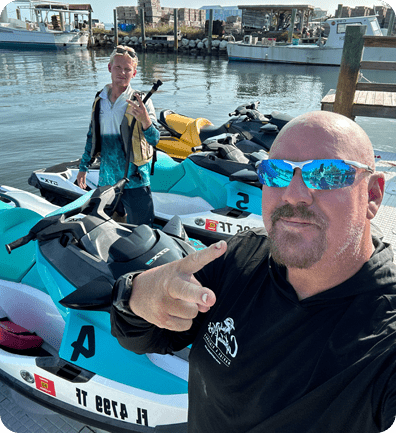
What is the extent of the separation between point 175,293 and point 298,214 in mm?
391

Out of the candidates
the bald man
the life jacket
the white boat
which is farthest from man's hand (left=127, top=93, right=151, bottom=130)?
the white boat

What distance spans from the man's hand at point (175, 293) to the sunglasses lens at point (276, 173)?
302 mm

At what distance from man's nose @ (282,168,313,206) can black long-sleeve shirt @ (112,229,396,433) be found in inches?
7.7

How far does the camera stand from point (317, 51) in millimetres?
25312

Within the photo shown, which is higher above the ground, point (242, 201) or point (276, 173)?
point (276, 173)

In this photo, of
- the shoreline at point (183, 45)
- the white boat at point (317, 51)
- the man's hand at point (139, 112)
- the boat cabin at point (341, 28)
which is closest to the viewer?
the man's hand at point (139, 112)

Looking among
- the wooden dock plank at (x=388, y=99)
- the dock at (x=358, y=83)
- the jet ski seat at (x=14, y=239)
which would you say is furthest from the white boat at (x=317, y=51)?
the jet ski seat at (x=14, y=239)

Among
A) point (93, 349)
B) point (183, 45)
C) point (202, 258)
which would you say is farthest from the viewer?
point (183, 45)

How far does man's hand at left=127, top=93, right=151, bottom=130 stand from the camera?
2.75m

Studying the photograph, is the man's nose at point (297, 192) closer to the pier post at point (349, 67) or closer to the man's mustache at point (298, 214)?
the man's mustache at point (298, 214)

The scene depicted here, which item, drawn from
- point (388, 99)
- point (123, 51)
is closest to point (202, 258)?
point (123, 51)

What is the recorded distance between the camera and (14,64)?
80.4 ft

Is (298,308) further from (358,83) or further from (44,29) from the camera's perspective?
(44,29)

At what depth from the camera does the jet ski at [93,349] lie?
1.85 m
